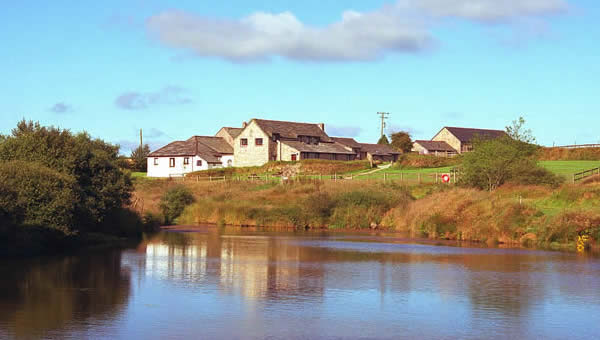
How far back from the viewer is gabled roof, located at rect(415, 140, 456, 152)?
146087mm

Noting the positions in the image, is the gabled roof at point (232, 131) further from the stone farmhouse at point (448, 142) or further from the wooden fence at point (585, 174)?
the wooden fence at point (585, 174)

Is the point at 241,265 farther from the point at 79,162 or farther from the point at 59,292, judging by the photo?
the point at 79,162

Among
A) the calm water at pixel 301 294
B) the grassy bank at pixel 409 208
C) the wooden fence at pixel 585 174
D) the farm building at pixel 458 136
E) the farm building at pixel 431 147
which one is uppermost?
the farm building at pixel 458 136

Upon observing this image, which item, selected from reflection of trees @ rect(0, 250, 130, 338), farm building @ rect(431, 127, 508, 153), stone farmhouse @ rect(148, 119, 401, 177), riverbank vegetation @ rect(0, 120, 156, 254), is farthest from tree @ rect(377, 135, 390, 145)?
reflection of trees @ rect(0, 250, 130, 338)

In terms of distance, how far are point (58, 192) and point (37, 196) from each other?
112cm

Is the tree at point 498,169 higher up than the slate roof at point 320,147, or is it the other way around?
the slate roof at point 320,147

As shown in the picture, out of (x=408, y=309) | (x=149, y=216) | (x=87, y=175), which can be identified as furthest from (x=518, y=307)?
(x=149, y=216)

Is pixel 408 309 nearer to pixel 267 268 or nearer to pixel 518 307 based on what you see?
pixel 518 307

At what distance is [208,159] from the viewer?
116 metres

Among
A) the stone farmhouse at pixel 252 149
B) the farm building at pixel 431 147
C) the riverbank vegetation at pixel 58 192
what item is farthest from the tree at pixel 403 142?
the riverbank vegetation at pixel 58 192

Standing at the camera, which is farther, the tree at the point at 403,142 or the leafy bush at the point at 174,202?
the tree at the point at 403,142

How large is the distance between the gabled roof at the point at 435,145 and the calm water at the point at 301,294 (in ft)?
337

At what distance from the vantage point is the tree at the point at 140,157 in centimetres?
13112

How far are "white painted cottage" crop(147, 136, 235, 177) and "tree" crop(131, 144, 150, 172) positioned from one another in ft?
A: 35.2
